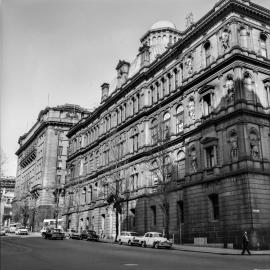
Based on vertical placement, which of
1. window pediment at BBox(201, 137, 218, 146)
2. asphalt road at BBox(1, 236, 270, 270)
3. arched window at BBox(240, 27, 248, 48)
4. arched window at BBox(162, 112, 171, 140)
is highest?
arched window at BBox(240, 27, 248, 48)

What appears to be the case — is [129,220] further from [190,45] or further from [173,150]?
[190,45]

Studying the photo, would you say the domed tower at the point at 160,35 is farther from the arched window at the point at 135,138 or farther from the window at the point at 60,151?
the window at the point at 60,151

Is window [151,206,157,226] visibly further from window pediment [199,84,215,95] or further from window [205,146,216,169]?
window pediment [199,84,215,95]

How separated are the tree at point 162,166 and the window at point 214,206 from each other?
5031 mm

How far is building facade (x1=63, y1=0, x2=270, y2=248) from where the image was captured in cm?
3325

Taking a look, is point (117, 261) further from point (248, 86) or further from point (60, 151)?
point (60, 151)

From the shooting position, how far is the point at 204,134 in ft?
126

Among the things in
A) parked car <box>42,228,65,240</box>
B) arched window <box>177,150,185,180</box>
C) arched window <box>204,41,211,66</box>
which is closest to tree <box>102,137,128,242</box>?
parked car <box>42,228,65,240</box>

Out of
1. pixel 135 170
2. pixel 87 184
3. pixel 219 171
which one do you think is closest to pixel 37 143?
pixel 87 184

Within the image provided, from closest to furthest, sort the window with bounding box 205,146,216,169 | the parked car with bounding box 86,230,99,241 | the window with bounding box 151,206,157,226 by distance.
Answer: the window with bounding box 205,146,216,169
the window with bounding box 151,206,157,226
the parked car with bounding box 86,230,99,241

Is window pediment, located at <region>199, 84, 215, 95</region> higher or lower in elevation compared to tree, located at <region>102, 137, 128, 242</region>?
higher

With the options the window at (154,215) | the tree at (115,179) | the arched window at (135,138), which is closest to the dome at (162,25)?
the tree at (115,179)

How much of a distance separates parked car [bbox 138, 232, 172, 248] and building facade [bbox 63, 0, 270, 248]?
4.08 metres

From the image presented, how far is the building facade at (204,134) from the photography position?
33.2 m
